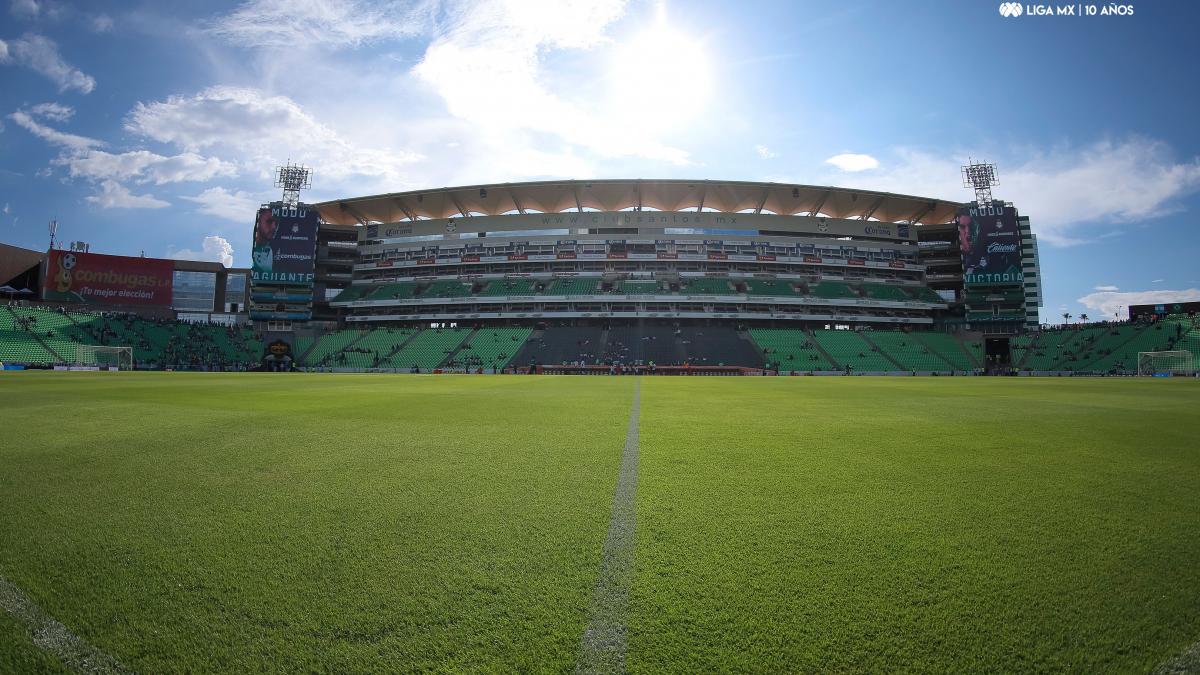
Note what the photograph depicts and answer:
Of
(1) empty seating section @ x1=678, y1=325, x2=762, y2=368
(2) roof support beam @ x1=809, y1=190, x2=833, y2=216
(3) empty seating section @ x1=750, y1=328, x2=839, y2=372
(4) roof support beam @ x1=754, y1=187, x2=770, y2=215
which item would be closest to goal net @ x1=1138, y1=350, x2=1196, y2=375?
(3) empty seating section @ x1=750, y1=328, x2=839, y2=372

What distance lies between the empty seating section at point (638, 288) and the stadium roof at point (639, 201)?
1049 centimetres

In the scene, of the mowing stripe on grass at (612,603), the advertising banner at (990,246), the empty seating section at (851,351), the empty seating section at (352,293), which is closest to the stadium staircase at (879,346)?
the empty seating section at (851,351)

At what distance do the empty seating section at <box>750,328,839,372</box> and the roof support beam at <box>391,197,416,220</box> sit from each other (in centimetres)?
4385

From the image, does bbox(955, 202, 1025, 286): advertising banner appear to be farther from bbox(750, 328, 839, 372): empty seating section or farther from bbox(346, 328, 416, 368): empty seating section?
bbox(346, 328, 416, 368): empty seating section

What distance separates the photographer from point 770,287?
57.8 metres

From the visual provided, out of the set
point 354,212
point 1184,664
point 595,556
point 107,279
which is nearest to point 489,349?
point 354,212

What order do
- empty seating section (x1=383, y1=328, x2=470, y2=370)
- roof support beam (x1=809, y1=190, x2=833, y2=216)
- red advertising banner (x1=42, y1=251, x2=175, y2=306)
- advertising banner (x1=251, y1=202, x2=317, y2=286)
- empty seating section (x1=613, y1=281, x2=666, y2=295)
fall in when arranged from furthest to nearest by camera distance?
1. roof support beam (x1=809, y1=190, x2=833, y2=216)
2. empty seating section (x1=613, y1=281, x2=666, y2=295)
3. advertising banner (x1=251, y1=202, x2=317, y2=286)
4. empty seating section (x1=383, y1=328, x2=470, y2=370)
5. red advertising banner (x1=42, y1=251, x2=175, y2=306)

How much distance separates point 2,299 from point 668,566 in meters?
72.4

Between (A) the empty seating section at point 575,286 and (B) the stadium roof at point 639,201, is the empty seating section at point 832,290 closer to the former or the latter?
(B) the stadium roof at point 639,201

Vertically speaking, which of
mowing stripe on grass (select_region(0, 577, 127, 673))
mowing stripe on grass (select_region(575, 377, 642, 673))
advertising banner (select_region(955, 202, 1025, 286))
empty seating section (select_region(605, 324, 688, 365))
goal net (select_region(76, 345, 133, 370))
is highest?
advertising banner (select_region(955, 202, 1025, 286))

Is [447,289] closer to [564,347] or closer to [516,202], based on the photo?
[516,202]

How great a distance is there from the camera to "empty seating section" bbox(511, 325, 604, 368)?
48.8m

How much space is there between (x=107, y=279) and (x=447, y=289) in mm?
32639

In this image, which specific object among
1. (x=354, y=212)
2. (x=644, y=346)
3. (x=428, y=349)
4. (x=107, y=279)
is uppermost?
(x=354, y=212)
